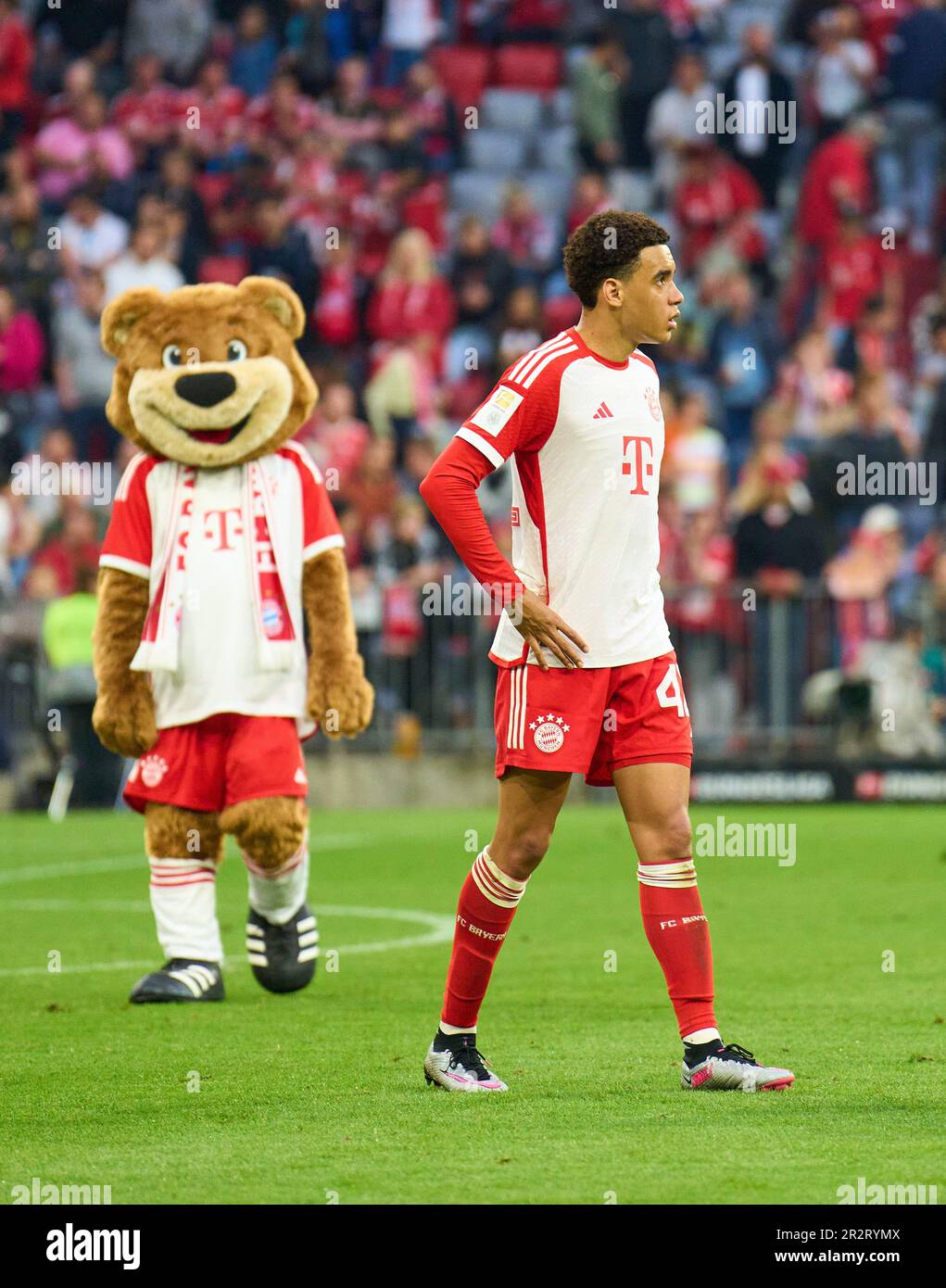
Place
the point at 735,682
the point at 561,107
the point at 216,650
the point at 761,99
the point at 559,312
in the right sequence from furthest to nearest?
the point at 561,107, the point at 559,312, the point at 761,99, the point at 735,682, the point at 216,650

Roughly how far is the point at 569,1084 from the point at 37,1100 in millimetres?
1375

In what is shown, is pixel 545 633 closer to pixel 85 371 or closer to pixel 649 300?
pixel 649 300

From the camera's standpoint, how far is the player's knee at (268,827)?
7.77 meters

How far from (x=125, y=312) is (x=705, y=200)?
1290 cm

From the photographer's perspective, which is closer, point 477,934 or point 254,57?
point 477,934

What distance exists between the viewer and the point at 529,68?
22438 millimetres

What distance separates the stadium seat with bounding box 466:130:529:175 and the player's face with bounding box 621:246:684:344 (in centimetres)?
1601

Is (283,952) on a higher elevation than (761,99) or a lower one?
lower

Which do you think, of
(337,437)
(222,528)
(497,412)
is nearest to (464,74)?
(337,437)

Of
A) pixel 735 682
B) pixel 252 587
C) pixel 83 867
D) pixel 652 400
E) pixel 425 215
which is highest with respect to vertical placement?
pixel 425 215

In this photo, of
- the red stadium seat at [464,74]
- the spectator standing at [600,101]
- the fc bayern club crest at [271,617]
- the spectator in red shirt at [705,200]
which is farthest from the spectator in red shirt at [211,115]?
the fc bayern club crest at [271,617]

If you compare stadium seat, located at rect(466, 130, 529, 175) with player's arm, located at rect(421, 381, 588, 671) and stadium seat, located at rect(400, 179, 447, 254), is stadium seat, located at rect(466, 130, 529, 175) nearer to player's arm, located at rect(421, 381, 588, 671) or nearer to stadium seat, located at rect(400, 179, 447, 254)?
stadium seat, located at rect(400, 179, 447, 254)

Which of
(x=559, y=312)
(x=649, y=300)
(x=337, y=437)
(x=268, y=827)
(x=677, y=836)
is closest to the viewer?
(x=677, y=836)

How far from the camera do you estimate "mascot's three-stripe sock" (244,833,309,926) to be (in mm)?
7977
